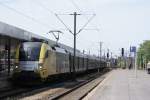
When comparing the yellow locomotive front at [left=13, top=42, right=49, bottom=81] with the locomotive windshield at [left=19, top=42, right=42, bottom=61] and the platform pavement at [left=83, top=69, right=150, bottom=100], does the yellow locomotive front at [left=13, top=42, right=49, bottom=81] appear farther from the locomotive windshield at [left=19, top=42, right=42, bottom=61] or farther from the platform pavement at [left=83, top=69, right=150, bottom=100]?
the platform pavement at [left=83, top=69, right=150, bottom=100]

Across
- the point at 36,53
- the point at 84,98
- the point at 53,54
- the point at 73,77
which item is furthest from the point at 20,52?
the point at 73,77

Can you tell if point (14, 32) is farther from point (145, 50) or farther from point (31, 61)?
point (145, 50)

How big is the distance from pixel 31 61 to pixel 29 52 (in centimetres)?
80

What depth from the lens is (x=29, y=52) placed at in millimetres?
32281

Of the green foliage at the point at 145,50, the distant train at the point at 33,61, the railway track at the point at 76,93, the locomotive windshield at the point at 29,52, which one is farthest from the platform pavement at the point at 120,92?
the green foliage at the point at 145,50

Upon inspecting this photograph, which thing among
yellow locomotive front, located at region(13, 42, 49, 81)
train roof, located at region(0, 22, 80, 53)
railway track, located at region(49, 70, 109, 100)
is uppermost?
train roof, located at region(0, 22, 80, 53)

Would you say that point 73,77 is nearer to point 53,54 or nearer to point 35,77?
point 53,54

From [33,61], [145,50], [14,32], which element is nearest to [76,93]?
[33,61]

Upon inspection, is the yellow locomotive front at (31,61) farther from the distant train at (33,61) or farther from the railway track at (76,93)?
the railway track at (76,93)

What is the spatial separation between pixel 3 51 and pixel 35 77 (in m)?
7.65

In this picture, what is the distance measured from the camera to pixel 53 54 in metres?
36.4

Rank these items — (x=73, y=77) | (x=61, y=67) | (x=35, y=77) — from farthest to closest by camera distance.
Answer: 1. (x=73, y=77)
2. (x=61, y=67)
3. (x=35, y=77)

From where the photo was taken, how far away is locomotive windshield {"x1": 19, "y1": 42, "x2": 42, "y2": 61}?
32094 mm

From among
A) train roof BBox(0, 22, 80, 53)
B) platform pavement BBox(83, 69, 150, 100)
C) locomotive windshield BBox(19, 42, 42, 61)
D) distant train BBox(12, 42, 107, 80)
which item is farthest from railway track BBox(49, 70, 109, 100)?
train roof BBox(0, 22, 80, 53)
